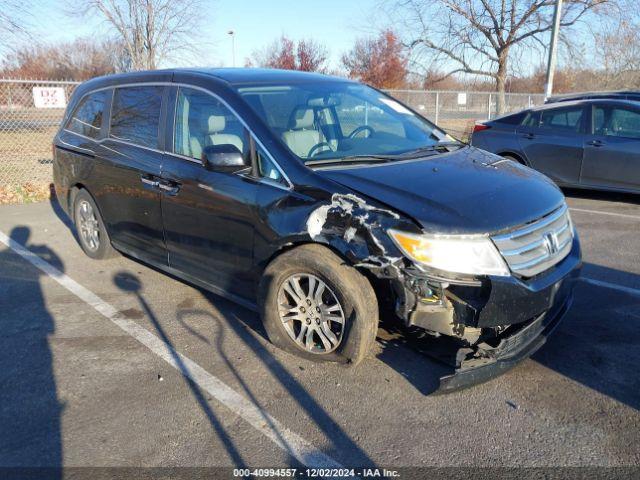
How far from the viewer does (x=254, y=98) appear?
383 cm

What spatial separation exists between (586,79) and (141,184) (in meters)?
35.2

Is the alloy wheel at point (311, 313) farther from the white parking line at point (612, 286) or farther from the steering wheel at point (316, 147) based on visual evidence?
the white parking line at point (612, 286)

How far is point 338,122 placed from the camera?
4109mm

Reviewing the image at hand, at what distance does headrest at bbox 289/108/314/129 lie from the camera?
3.81m

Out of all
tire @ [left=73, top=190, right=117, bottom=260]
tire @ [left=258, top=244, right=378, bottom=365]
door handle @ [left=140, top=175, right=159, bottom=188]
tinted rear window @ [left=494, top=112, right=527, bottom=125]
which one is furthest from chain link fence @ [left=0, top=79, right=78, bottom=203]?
tinted rear window @ [left=494, top=112, right=527, bottom=125]

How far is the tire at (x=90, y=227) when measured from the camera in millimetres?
5397

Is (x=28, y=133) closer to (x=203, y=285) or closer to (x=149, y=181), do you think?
(x=149, y=181)

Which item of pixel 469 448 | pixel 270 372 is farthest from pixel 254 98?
pixel 469 448

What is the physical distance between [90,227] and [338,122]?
3036 millimetres

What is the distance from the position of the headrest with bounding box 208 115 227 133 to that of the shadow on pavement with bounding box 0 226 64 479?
76.2 inches

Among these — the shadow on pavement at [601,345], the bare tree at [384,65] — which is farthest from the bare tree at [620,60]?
the shadow on pavement at [601,345]

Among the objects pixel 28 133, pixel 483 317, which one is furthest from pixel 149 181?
pixel 28 133

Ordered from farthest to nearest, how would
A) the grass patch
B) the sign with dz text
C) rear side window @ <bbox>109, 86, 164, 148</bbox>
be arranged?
the sign with dz text → the grass patch → rear side window @ <bbox>109, 86, 164, 148</bbox>

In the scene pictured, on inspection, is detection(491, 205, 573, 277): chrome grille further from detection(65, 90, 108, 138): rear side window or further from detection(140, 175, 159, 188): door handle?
detection(65, 90, 108, 138): rear side window
